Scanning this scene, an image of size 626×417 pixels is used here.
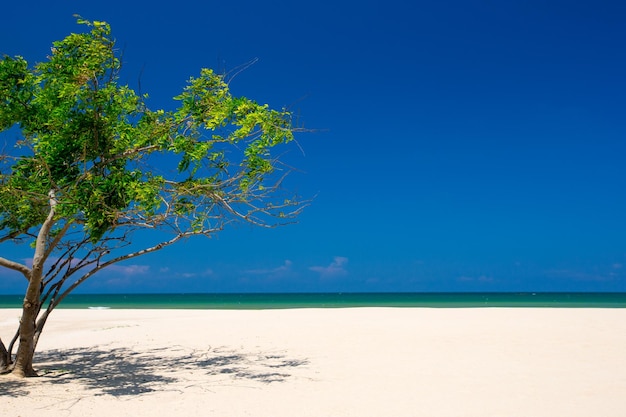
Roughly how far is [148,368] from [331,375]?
4.08 m

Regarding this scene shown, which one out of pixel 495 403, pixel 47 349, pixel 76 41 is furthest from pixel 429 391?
pixel 47 349

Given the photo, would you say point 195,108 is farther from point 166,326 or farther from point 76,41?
point 166,326

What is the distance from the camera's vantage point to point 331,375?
10.1 m

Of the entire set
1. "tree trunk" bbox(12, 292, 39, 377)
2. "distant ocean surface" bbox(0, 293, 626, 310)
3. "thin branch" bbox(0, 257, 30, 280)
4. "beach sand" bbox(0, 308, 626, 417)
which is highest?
"distant ocean surface" bbox(0, 293, 626, 310)

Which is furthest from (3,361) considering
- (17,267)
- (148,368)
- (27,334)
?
(148,368)

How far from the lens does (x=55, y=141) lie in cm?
889

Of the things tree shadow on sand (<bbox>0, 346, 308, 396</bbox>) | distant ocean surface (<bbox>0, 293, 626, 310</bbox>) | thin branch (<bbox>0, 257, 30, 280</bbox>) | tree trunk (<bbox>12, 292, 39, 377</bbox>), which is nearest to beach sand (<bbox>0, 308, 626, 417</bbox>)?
tree shadow on sand (<bbox>0, 346, 308, 396</bbox>)

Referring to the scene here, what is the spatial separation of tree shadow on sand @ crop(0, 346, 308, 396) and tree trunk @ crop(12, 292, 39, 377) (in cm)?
39

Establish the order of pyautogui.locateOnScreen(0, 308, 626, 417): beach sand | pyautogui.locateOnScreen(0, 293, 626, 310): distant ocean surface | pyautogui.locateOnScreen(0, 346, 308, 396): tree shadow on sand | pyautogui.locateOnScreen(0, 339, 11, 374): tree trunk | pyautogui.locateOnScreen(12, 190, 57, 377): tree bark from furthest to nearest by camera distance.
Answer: pyautogui.locateOnScreen(0, 293, 626, 310): distant ocean surface < pyautogui.locateOnScreen(0, 339, 11, 374): tree trunk < pyautogui.locateOnScreen(12, 190, 57, 377): tree bark < pyautogui.locateOnScreen(0, 346, 308, 396): tree shadow on sand < pyautogui.locateOnScreen(0, 308, 626, 417): beach sand

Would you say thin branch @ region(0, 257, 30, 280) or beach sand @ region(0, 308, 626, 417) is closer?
beach sand @ region(0, 308, 626, 417)

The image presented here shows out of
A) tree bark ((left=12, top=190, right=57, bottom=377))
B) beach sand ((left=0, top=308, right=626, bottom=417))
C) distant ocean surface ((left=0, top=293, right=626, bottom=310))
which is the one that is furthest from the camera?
distant ocean surface ((left=0, top=293, right=626, bottom=310))

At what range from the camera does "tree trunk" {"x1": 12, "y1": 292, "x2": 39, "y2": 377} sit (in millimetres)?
9797

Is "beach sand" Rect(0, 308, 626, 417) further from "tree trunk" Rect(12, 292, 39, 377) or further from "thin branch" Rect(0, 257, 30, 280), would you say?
"thin branch" Rect(0, 257, 30, 280)

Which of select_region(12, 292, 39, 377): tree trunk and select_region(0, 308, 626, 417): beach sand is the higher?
select_region(12, 292, 39, 377): tree trunk
